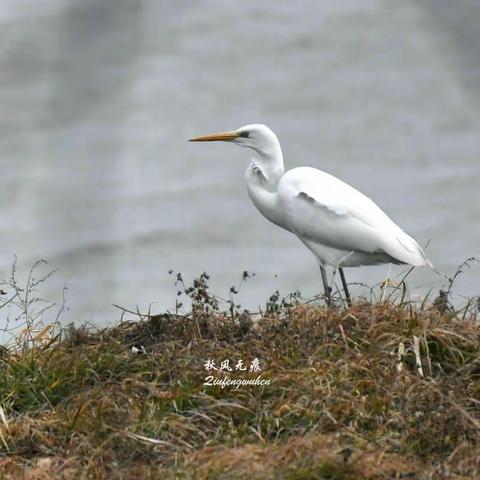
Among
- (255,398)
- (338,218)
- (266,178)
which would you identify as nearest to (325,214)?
(338,218)

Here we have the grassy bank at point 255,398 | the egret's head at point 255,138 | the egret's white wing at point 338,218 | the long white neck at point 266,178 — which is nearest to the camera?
the grassy bank at point 255,398

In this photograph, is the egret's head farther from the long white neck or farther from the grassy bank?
the grassy bank

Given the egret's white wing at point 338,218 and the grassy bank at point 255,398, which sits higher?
the egret's white wing at point 338,218

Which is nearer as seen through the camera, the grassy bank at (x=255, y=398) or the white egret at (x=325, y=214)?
the grassy bank at (x=255, y=398)

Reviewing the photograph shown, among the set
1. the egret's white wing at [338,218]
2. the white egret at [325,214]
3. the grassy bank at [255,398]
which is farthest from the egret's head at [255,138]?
the grassy bank at [255,398]

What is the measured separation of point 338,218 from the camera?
288 inches

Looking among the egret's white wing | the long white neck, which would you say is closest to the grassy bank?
the egret's white wing

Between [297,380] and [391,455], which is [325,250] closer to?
[297,380]

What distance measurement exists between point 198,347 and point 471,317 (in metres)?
1.19

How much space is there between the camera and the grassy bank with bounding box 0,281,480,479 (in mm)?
5121

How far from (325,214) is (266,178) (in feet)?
1.52

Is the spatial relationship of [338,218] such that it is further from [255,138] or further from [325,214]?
[255,138]

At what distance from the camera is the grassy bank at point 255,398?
202 inches

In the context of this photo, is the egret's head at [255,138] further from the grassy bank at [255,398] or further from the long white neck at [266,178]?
the grassy bank at [255,398]
